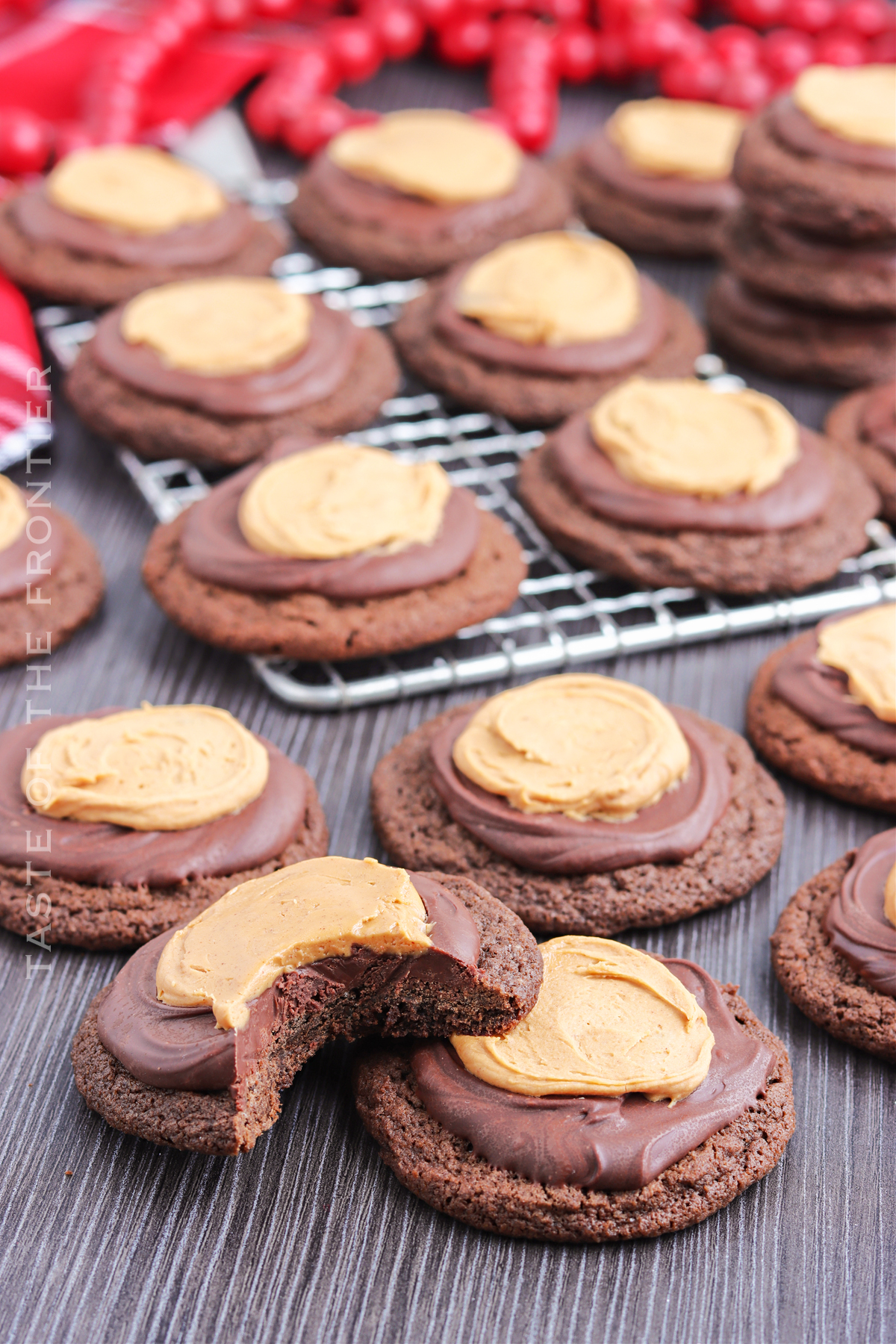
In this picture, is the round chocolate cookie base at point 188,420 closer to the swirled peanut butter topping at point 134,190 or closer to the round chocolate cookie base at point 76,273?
the round chocolate cookie base at point 76,273

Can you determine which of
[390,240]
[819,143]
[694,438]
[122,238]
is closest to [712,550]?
[694,438]

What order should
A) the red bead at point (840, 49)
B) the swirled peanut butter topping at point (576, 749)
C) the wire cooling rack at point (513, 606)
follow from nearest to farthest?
the swirled peanut butter topping at point (576, 749)
the wire cooling rack at point (513, 606)
the red bead at point (840, 49)

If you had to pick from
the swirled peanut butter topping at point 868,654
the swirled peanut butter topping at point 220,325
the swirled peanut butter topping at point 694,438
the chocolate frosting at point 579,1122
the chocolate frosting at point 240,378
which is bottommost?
the chocolate frosting at point 579,1122

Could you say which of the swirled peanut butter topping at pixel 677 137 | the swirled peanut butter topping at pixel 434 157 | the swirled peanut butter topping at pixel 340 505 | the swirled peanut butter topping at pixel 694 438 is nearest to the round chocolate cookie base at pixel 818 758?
the swirled peanut butter topping at pixel 694 438

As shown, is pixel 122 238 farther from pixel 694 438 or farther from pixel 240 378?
pixel 694 438

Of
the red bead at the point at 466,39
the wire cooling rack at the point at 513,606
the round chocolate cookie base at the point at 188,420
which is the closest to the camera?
the wire cooling rack at the point at 513,606

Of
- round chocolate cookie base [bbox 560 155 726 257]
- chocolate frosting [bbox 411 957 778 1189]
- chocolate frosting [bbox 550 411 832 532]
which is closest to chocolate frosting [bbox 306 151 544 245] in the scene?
round chocolate cookie base [bbox 560 155 726 257]

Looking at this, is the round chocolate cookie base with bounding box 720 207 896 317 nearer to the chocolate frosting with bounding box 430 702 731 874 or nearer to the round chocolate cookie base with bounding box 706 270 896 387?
the round chocolate cookie base with bounding box 706 270 896 387
